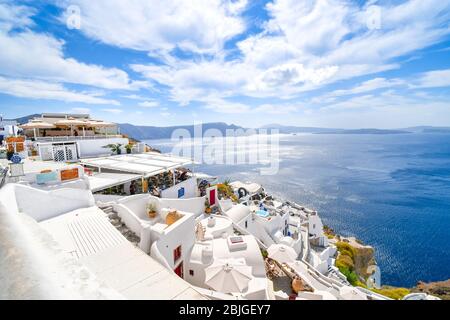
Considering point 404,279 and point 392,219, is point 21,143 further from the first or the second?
point 392,219

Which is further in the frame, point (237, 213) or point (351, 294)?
point (237, 213)

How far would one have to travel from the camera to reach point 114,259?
6621mm

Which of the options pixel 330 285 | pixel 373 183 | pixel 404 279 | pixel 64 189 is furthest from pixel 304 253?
pixel 373 183

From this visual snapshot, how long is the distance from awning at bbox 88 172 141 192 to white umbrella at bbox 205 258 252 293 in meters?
8.30

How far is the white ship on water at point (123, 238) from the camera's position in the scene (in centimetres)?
318

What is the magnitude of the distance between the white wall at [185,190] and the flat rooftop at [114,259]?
7.02 metres

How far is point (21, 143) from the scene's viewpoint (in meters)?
19.2

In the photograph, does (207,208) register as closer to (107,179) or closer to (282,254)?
(282,254)

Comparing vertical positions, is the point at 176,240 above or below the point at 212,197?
above

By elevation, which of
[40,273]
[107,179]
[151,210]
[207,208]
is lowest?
[207,208]

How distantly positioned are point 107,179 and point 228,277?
10.7 meters

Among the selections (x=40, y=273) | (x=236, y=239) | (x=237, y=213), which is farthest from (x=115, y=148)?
(x=40, y=273)

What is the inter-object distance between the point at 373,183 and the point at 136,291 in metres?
77.7
